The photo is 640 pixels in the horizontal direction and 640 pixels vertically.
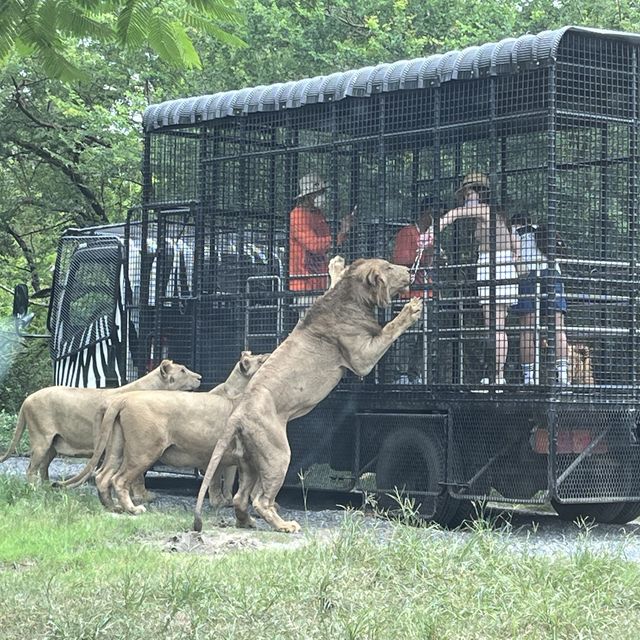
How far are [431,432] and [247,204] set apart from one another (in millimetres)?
2811

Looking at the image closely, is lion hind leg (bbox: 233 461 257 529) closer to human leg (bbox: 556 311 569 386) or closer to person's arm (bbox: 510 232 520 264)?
human leg (bbox: 556 311 569 386)

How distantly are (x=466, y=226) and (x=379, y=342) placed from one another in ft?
3.82

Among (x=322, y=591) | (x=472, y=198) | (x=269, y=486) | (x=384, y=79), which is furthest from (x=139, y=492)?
(x=322, y=591)

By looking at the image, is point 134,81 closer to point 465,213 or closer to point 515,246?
point 465,213

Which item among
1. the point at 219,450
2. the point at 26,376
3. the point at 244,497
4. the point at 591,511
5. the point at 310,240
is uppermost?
the point at 310,240

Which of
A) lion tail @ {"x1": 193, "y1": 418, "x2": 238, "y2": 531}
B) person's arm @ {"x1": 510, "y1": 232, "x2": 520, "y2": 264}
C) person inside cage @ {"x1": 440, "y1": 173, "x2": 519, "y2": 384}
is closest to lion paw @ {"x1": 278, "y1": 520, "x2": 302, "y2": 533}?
lion tail @ {"x1": 193, "y1": 418, "x2": 238, "y2": 531}

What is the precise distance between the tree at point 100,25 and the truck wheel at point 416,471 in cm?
517

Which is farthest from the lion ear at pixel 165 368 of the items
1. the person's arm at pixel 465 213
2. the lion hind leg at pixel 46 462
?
the person's arm at pixel 465 213

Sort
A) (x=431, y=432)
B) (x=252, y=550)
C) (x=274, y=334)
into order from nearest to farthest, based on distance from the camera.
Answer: (x=252, y=550), (x=431, y=432), (x=274, y=334)

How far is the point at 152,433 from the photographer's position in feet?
34.3

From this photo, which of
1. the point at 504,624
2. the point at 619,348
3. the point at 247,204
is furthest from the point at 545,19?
the point at 504,624

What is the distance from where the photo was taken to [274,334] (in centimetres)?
1169

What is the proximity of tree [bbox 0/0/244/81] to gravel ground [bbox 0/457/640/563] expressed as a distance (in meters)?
3.17

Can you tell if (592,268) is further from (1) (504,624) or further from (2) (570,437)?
(1) (504,624)
